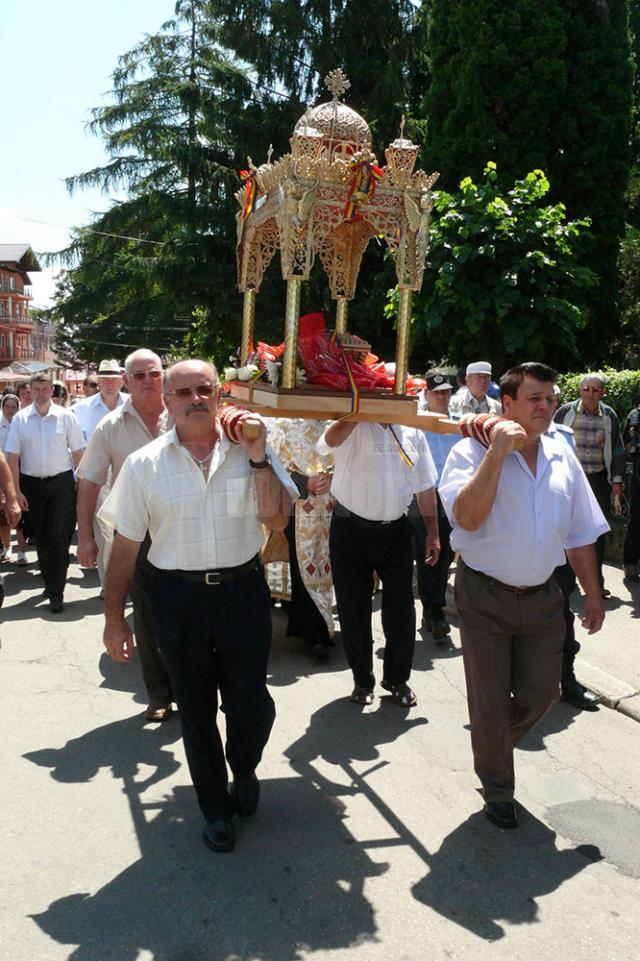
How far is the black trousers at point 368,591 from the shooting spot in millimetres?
5098

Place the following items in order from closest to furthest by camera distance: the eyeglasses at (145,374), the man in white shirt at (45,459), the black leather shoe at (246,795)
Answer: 1. the black leather shoe at (246,795)
2. the eyeglasses at (145,374)
3. the man in white shirt at (45,459)

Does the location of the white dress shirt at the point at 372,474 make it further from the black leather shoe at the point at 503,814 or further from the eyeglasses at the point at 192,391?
the black leather shoe at the point at 503,814

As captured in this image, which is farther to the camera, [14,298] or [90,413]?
[14,298]

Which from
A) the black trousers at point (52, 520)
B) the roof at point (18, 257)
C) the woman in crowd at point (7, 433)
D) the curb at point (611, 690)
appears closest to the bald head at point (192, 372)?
the curb at point (611, 690)

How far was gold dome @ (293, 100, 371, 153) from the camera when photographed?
4680 mm

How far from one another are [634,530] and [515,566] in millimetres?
4959

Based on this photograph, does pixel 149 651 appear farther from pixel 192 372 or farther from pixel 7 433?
pixel 7 433

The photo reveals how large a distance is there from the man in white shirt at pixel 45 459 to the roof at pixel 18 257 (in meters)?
67.2

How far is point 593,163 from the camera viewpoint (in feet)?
47.3

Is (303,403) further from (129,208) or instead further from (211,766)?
(129,208)

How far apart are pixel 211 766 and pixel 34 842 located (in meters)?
0.85

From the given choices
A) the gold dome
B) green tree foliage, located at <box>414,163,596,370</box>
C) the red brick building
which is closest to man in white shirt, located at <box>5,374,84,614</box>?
the gold dome

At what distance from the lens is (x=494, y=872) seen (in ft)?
11.2

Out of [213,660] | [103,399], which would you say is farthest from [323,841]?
[103,399]
